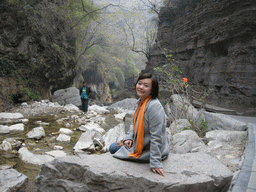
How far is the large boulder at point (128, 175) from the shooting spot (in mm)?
1608

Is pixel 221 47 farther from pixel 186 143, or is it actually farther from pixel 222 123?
pixel 186 143

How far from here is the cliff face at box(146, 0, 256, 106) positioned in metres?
7.20

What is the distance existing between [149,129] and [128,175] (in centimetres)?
52

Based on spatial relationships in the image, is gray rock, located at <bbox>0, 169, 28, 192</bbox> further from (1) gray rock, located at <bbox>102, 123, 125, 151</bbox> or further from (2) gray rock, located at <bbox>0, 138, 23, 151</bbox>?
(1) gray rock, located at <bbox>102, 123, 125, 151</bbox>

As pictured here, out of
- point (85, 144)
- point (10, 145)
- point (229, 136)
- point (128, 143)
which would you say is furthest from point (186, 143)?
point (10, 145)

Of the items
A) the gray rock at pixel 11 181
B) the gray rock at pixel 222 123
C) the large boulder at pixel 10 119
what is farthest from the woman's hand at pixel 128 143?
the large boulder at pixel 10 119

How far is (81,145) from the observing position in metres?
3.87

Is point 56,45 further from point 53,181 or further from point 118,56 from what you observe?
point 118,56

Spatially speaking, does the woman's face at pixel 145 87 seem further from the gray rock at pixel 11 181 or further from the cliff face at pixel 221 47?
the cliff face at pixel 221 47

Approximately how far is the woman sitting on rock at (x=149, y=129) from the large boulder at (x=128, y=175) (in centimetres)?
11

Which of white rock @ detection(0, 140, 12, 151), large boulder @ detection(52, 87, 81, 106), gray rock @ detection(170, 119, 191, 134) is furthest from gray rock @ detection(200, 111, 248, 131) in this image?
large boulder @ detection(52, 87, 81, 106)

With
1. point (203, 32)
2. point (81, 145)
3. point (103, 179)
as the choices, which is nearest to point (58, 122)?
point (81, 145)

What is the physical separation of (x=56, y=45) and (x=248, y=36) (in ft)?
34.1

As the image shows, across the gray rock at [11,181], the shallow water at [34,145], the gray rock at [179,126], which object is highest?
the gray rock at [179,126]
